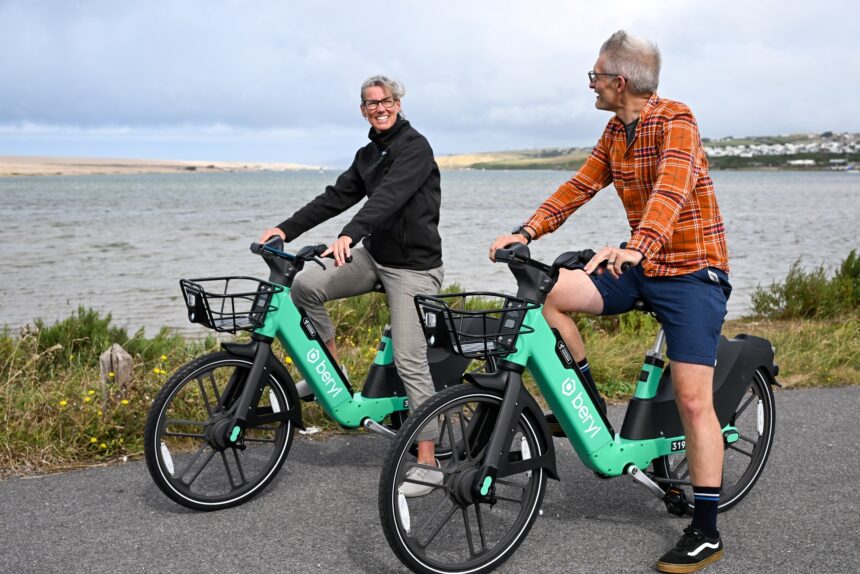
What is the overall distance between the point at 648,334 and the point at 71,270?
1464cm

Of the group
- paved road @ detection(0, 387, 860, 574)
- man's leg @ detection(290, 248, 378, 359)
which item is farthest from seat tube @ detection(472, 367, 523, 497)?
man's leg @ detection(290, 248, 378, 359)

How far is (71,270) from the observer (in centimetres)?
1947

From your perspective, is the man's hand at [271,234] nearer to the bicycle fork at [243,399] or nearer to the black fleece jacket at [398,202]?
the black fleece jacket at [398,202]

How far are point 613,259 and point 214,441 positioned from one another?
6.89 feet

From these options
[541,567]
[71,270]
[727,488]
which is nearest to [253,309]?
[541,567]

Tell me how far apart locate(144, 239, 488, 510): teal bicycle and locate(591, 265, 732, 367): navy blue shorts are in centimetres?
147

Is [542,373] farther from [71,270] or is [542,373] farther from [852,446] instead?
[71,270]

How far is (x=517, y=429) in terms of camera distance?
142 inches

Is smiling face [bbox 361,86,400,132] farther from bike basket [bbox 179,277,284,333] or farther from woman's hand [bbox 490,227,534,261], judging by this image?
woman's hand [bbox 490,227,534,261]

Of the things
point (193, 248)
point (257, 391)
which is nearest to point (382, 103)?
point (257, 391)

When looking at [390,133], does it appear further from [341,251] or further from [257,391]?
[257,391]

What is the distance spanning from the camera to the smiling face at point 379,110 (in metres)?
4.57

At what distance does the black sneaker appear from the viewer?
3.58 m

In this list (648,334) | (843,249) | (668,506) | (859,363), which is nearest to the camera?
(668,506)
